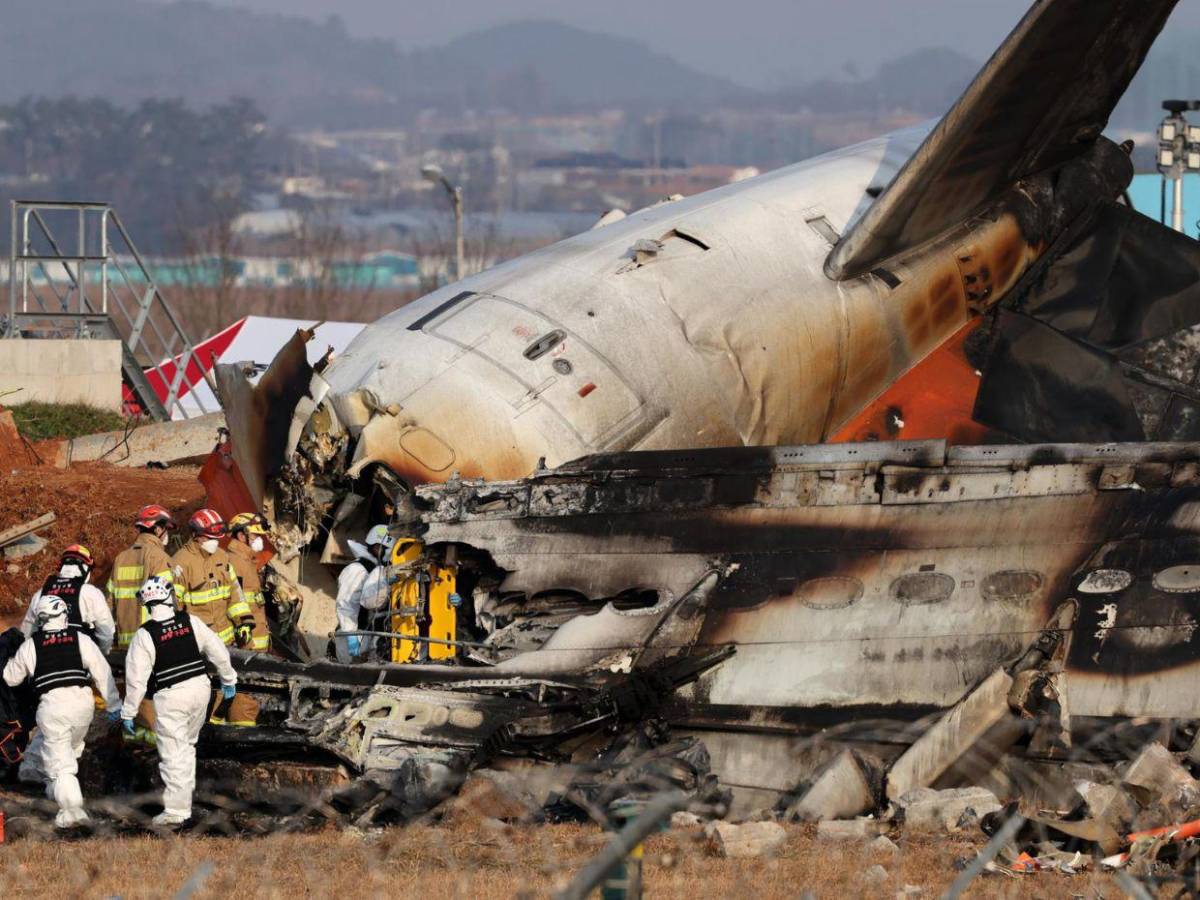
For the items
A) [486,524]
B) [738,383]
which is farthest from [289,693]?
[738,383]

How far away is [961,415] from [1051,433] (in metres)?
0.89

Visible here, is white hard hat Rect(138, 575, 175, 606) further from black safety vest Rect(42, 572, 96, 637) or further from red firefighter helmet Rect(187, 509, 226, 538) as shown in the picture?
red firefighter helmet Rect(187, 509, 226, 538)

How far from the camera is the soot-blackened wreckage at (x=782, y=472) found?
13719mm

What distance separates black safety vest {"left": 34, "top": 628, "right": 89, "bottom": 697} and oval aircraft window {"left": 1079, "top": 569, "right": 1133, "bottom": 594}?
7.71 m

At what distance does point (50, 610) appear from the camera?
44.4 feet

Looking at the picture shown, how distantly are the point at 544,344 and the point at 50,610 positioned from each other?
494 centimetres

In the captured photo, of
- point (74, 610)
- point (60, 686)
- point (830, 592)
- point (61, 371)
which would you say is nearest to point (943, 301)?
point (830, 592)

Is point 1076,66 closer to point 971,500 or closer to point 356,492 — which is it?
point 971,500

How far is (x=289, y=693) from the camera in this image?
541 inches

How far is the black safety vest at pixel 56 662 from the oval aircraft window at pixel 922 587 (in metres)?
6.23

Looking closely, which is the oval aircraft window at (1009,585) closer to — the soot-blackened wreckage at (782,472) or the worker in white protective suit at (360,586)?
the soot-blackened wreckage at (782,472)

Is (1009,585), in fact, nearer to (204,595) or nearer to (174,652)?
(174,652)

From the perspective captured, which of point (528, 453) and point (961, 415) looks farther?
point (961, 415)

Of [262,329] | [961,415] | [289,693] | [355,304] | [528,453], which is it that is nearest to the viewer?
[289,693]
